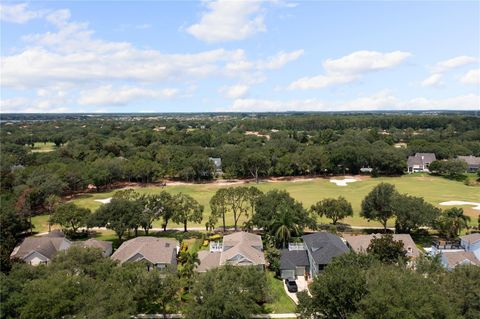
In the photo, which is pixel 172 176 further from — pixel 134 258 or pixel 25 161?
pixel 134 258

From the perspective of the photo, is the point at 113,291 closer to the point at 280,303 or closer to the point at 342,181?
the point at 280,303

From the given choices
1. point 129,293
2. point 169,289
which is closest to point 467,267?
point 169,289

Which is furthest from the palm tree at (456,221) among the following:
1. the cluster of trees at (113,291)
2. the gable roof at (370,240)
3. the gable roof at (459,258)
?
the cluster of trees at (113,291)

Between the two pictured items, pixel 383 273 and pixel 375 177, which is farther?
pixel 375 177

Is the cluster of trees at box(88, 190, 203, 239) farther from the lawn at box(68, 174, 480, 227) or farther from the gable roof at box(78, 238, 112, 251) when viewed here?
the lawn at box(68, 174, 480, 227)

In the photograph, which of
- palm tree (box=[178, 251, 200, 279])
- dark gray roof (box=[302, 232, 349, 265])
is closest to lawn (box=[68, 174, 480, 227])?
dark gray roof (box=[302, 232, 349, 265])

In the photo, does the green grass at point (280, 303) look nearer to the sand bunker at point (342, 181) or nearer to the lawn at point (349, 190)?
the lawn at point (349, 190)

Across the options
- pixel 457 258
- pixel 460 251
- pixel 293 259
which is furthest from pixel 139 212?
pixel 460 251
